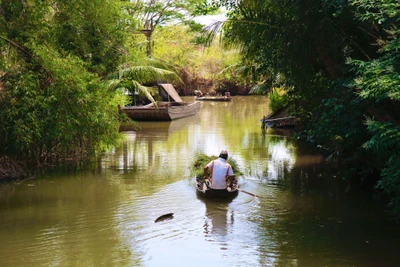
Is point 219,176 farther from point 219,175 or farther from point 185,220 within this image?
point 185,220

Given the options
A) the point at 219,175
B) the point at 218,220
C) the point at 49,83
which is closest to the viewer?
the point at 218,220

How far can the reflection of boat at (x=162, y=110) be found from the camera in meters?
29.4

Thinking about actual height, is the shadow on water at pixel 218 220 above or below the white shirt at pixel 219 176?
below

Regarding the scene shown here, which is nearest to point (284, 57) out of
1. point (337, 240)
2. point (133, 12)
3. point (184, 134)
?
point (337, 240)

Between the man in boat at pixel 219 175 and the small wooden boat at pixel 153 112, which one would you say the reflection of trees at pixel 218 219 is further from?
the small wooden boat at pixel 153 112

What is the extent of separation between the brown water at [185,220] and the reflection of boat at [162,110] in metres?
11.9

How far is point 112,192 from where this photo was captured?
13.2 m

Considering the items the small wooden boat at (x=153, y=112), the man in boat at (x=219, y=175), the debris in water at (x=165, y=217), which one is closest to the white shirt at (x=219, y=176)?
the man in boat at (x=219, y=175)

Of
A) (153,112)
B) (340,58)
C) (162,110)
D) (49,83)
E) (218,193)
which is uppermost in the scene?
(340,58)

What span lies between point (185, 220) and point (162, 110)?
63.1 feet

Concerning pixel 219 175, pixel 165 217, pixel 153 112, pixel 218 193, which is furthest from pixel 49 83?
pixel 153 112

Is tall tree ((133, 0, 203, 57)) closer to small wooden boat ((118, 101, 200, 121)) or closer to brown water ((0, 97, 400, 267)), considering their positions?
small wooden boat ((118, 101, 200, 121))

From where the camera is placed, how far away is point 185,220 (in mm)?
10758

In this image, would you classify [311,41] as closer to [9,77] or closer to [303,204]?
[303,204]
